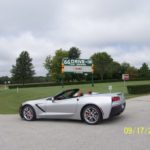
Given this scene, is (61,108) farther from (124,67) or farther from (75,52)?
(124,67)

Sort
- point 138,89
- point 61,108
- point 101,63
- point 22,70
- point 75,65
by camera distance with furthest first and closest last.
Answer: point 101,63, point 22,70, point 75,65, point 138,89, point 61,108

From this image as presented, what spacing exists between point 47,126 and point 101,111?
6.29 ft

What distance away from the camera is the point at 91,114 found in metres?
9.10

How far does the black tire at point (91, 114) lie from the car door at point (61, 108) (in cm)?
46

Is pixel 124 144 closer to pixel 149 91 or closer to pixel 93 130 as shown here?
pixel 93 130

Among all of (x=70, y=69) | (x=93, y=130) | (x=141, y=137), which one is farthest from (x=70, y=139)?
(x=70, y=69)

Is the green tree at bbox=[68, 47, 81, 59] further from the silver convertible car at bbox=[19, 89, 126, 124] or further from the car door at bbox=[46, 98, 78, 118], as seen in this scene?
the car door at bbox=[46, 98, 78, 118]

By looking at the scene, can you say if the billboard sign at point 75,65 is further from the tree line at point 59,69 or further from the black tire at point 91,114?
the tree line at point 59,69

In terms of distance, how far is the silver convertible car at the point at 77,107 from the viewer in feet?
29.4

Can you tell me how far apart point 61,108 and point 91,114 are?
1271 millimetres
